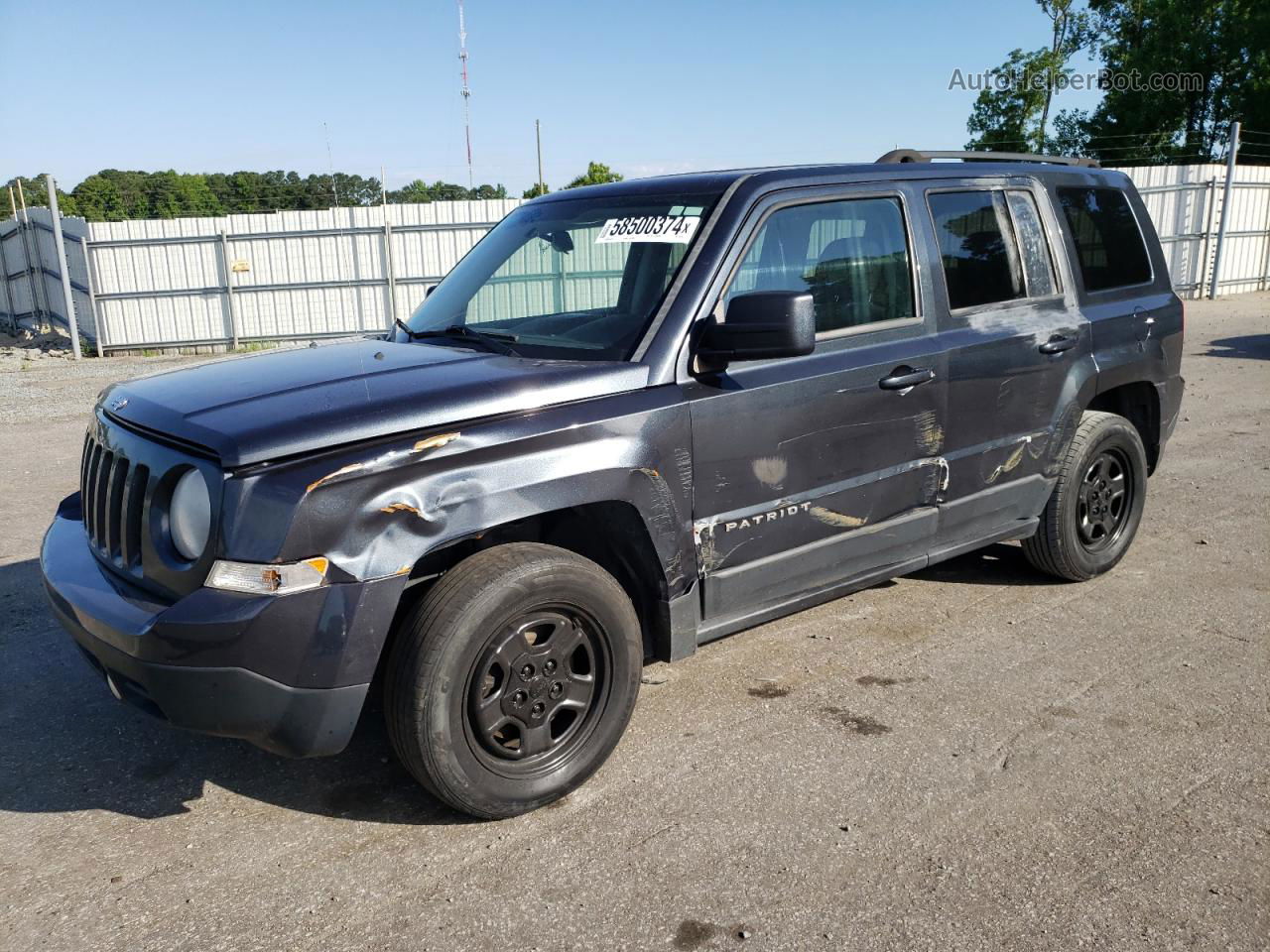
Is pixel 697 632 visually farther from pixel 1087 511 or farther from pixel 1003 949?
pixel 1087 511

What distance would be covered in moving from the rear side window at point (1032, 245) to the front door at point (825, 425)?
30.2 inches

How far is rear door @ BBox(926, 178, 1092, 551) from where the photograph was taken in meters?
4.12

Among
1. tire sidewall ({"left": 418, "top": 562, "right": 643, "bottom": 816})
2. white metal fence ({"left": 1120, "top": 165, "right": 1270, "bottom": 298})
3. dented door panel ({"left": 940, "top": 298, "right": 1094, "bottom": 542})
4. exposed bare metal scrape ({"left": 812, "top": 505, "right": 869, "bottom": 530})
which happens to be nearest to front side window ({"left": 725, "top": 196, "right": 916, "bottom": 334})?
dented door panel ({"left": 940, "top": 298, "right": 1094, "bottom": 542})

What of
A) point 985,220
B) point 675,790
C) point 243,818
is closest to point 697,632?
point 675,790

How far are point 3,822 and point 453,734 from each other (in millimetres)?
1490

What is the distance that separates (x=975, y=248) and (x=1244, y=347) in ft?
39.9

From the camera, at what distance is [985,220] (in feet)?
14.2

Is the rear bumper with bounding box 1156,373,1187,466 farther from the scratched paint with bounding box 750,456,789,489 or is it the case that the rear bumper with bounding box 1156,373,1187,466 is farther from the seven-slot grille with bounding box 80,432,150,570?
the seven-slot grille with bounding box 80,432,150,570

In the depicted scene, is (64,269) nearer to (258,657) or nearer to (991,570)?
(991,570)

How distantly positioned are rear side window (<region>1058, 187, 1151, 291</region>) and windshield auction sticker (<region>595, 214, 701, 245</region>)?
7.01ft

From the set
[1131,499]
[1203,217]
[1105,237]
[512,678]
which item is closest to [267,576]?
[512,678]

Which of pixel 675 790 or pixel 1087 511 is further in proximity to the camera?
pixel 1087 511

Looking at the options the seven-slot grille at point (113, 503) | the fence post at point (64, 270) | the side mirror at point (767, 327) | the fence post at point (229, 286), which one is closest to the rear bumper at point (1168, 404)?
the side mirror at point (767, 327)

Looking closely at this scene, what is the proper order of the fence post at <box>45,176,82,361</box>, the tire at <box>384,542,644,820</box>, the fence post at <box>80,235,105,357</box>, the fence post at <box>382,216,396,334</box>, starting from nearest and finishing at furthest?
1. the tire at <box>384,542,644,820</box>
2. the fence post at <box>45,176,82,361</box>
3. the fence post at <box>80,235,105,357</box>
4. the fence post at <box>382,216,396,334</box>
